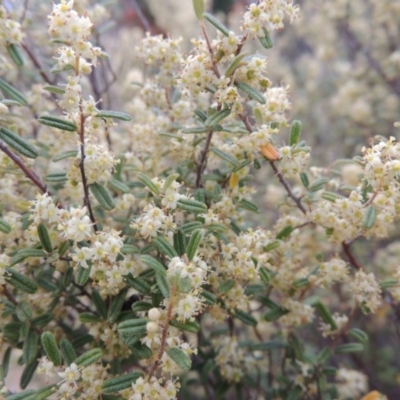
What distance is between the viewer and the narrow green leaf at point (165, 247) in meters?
1.08

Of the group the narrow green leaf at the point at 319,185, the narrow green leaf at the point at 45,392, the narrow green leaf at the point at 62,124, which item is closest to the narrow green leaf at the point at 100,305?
the narrow green leaf at the point at 45,392

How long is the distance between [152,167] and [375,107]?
1.90m

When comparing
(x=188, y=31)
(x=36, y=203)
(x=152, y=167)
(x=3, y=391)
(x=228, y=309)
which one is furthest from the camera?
(x=188, y=31)

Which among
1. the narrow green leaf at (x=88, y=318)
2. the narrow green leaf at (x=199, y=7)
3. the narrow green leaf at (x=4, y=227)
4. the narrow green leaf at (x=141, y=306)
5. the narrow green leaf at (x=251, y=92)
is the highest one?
the narrow green leaf at (x=199, y=7)

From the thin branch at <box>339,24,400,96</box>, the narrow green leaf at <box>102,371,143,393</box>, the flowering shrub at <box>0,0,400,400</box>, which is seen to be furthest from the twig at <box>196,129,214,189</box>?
the thin branch at <box>339,24,400,96</box>

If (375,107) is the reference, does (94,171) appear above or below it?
below

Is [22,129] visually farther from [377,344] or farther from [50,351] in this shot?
[377,344]

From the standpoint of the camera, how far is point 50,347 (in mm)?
1083

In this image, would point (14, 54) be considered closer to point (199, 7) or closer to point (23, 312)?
point (199, 7)

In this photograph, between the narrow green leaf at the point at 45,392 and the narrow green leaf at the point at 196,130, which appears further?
the narrow green leaf at the point at 196,130

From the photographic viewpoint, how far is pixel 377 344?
108 inches

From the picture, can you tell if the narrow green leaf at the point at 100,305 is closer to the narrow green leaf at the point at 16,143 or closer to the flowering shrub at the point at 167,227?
the flowering shrub at the point at 167,227

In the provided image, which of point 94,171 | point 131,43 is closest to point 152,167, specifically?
point 94,171

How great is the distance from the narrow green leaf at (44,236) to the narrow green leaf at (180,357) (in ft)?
1.34
